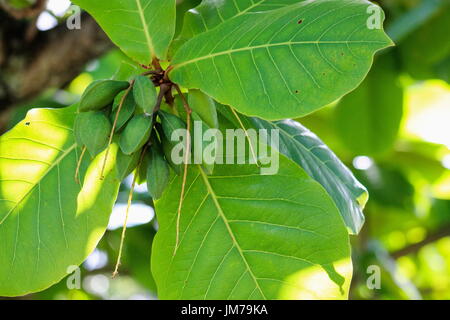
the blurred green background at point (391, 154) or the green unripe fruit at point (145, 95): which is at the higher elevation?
the blurred green background at point (391, 154)

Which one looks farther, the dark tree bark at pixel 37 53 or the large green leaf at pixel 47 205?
the dark tree bark at pixel 37 53

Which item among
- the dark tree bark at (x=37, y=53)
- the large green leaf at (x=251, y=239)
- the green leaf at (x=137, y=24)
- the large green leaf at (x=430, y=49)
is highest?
the large green leaf at (x=430, y=49)

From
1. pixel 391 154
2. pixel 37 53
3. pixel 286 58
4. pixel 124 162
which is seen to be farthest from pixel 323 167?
pixel 391 154

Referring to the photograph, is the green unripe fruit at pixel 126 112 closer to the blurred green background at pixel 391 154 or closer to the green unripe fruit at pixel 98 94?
the green unripe fruit at pixel 98 94

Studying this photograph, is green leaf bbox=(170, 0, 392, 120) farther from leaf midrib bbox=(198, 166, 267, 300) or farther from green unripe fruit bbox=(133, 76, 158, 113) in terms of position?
leaf midrib bbox=(198, 166, 267, 300)

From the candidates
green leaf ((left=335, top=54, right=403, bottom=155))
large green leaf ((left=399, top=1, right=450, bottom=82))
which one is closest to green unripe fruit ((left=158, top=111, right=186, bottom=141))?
large green leaf ((left=399, top=1, right=450, bottom=82))

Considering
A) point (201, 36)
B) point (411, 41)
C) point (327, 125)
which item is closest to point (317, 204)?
point (201, 36)

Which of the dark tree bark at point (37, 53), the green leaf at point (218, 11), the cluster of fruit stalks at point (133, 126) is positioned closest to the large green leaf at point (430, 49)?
the dark tree bark at point (37, 53)

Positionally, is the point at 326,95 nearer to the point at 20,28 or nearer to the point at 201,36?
the point at 201,36
